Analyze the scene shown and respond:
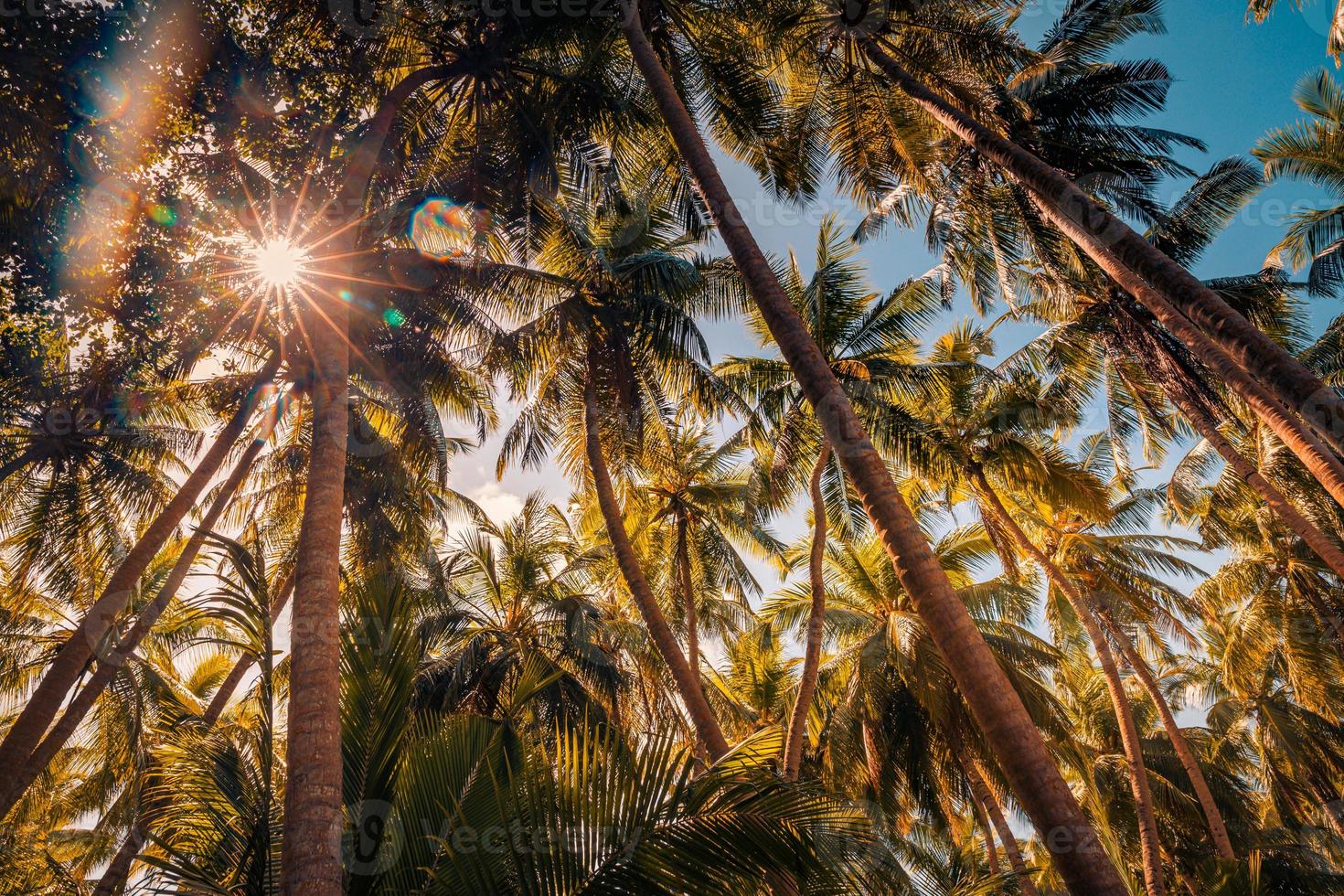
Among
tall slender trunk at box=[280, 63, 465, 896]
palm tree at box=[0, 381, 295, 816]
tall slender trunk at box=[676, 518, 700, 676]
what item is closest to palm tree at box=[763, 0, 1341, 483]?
tall slender trunk at box=[280, 63, 465, 896]

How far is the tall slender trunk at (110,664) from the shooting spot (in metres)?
6.77

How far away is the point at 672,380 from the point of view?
40.5 feet

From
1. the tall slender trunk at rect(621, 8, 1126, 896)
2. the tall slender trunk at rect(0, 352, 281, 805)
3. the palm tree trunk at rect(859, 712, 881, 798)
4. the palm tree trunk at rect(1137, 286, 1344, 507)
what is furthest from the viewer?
the palm tree trunk at rect(859, 712, 881, 798)

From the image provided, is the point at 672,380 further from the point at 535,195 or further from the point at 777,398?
the point at 535,195

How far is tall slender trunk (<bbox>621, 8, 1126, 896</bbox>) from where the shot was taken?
316 cm

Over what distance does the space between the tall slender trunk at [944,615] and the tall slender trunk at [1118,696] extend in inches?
382

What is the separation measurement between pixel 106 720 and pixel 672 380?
13.6m

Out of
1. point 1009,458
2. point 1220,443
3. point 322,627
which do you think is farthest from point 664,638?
point 1220,443

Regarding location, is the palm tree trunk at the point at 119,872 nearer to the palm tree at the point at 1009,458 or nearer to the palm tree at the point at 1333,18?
the palm tree at the point at 1009,458

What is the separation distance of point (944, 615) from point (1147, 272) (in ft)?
16.4

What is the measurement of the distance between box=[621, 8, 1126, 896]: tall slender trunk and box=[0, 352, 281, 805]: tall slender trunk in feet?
27.1

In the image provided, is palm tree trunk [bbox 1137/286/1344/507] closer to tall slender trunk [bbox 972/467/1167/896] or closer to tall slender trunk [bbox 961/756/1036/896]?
tall slender trunk [bbox 972/467/1167/896]

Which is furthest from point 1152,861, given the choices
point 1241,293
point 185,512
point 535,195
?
point 185,512

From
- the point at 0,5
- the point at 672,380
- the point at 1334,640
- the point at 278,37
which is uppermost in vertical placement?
the point at 278,37
